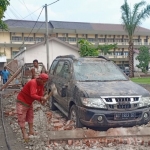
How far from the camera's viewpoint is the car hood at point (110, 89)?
231 inches

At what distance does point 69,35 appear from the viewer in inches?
2003

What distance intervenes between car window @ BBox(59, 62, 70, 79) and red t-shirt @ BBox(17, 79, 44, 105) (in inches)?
67.8

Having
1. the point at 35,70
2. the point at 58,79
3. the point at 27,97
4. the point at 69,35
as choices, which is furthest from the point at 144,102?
the point at 69,35

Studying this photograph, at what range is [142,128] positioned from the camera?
583cm

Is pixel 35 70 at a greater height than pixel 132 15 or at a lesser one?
lesser

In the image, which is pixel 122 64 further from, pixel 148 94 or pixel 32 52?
pixel 148 94

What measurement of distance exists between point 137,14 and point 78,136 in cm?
2838

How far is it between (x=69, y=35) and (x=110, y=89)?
45439 mm

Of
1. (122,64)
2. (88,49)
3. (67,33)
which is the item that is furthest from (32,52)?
(122,64)

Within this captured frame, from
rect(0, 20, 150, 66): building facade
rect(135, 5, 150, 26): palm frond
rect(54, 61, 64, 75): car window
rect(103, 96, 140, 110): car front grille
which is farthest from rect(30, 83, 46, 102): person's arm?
rect(0, 20, 150, 66): building facade

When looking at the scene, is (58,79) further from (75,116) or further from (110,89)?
(110,89)

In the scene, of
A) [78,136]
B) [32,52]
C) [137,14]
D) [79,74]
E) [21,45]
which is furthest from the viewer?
[21,45]

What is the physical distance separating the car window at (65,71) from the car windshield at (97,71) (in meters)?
0.26

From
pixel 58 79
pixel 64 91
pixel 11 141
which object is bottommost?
pixel 11 141
